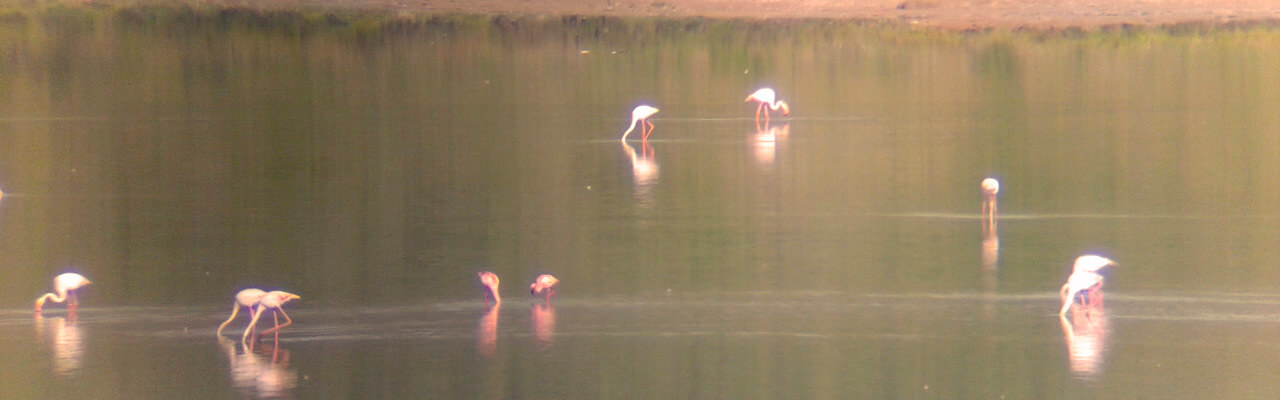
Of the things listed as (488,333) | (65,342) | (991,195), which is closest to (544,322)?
(488,333)

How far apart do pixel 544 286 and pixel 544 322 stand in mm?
529

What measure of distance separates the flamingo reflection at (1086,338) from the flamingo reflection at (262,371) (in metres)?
3.71

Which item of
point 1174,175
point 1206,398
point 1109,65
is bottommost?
point 1206,398

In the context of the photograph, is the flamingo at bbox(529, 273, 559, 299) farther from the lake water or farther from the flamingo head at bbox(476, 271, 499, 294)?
the flamingo head at bbox(476, 271, 499, 294)

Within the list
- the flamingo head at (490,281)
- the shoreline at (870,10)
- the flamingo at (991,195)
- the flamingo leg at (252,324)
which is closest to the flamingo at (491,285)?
the flamingo head at (490,281)

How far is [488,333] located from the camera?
31.5ft

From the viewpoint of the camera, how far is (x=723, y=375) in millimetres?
8672

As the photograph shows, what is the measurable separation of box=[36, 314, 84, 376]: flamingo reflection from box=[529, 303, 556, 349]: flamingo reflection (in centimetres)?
228

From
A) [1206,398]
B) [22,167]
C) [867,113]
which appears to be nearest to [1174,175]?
[867,113]

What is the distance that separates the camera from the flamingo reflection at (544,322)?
9.41 m

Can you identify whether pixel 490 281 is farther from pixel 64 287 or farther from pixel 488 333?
pixel 64 287

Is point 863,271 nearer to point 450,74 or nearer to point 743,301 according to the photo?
point 743,301

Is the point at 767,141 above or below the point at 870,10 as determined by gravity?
below

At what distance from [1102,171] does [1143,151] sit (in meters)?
1.90
